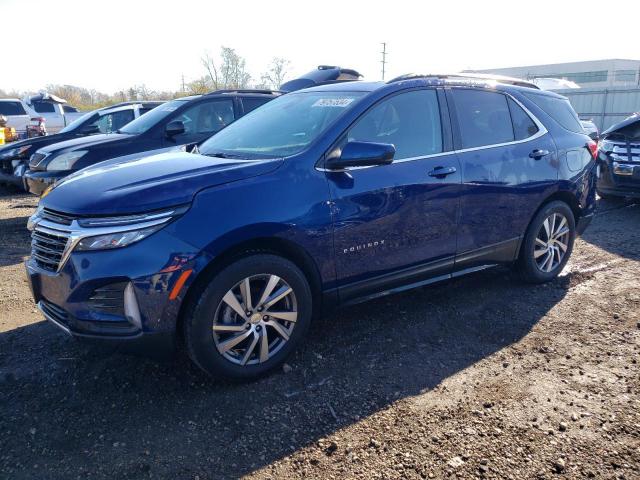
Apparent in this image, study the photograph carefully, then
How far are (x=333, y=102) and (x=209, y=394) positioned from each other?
7.23 ft

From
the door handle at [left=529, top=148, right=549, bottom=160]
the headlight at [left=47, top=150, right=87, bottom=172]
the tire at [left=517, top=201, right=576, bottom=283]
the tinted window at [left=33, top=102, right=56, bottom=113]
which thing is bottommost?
the tire at [left=517, top=201, right=576, bottom=283]

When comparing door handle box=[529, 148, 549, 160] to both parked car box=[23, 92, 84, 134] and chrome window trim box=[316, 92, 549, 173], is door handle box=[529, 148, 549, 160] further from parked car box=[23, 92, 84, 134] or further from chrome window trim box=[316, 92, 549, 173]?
parked car box=[23, 92, 84, 134]

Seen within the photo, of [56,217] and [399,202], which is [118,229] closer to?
[56,217]

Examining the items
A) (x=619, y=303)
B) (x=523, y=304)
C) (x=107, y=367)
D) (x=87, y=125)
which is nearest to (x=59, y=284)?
(x=107, y=367)

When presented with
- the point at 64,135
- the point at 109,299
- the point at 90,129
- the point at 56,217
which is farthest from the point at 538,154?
the point at 90,129

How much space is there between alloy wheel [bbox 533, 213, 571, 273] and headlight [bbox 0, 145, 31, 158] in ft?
28.4

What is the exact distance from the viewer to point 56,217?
9.71ft

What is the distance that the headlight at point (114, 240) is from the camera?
106 inches

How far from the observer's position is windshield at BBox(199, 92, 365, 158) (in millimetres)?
3482

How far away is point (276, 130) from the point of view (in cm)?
380

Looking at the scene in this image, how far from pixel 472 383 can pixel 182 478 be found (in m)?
1.77

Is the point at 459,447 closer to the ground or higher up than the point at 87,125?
closer to the ground

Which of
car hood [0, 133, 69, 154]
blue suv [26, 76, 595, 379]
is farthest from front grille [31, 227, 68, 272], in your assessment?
car hood [0, 133, 69, 154]

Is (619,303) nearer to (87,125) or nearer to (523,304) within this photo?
(523,304)
